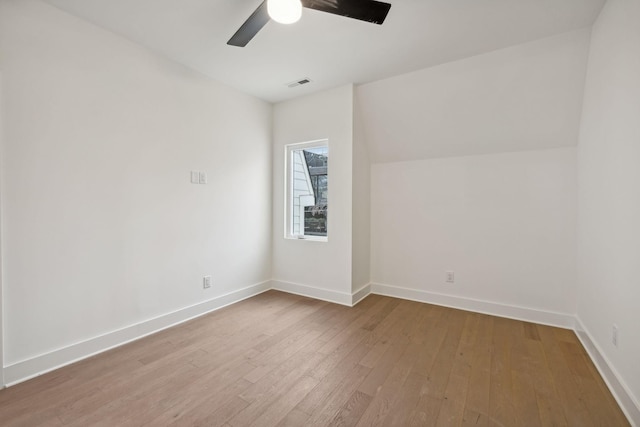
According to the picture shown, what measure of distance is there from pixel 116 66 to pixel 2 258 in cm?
166

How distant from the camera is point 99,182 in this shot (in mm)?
2223

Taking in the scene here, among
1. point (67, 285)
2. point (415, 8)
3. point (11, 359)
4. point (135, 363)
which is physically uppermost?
point (415, 8)

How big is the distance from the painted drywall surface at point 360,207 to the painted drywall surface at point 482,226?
126 mm

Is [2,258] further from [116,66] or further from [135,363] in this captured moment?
[116,66]

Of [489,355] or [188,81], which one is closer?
[489,355]

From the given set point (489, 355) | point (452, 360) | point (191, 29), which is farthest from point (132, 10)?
point (489, 355)

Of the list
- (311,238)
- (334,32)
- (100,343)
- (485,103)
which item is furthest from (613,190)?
(100,343)

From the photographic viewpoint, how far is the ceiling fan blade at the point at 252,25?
1.69 meters

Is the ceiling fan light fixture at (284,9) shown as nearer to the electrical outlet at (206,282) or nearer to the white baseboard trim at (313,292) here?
the electrical outlet at (206,282)

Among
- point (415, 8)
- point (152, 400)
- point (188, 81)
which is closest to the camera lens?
point (152, 400)

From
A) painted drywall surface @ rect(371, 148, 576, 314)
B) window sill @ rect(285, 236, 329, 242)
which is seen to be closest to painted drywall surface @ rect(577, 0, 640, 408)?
painted drywall surface @ rect(371, 148, 576, 314)

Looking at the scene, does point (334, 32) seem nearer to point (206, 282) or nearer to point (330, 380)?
point (330, 380)

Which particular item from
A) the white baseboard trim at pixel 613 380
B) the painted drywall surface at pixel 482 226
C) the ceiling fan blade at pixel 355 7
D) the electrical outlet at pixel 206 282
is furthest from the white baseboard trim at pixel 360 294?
the ceiling fan blade at pixel 355 7

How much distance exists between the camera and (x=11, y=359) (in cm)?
183
